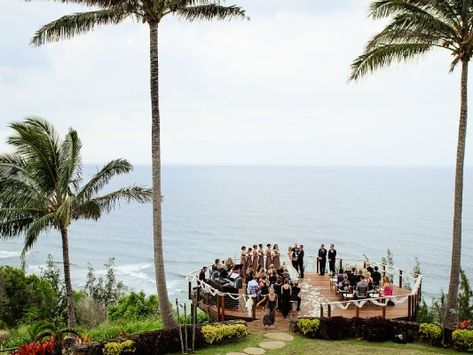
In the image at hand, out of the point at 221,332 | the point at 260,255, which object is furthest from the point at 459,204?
the point at 260,255

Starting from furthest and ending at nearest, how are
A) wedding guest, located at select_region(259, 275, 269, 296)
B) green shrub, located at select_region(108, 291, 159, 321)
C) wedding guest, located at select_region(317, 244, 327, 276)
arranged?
green shrub, located at select_region(108, 291, 159, 321)
wedding guest, located at select_region(317, 244, 327, 276)
wedding guest, located at select_region(259, 275, 269, 296)

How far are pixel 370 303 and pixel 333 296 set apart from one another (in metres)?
2.15

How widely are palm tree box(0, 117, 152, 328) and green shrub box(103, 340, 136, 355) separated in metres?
6.00

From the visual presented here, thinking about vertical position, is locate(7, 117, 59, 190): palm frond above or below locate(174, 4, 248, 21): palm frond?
below

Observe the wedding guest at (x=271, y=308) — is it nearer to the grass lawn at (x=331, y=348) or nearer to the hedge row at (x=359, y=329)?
the hedge row at (x=359, y=329)

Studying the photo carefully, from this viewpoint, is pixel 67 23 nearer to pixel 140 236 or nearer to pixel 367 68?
pixel 367 68

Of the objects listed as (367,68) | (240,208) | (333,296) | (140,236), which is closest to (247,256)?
(333,296)

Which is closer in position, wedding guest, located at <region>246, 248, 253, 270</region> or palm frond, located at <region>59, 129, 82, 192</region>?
palm frond, located at <region>59, 129, 82, 192</region>

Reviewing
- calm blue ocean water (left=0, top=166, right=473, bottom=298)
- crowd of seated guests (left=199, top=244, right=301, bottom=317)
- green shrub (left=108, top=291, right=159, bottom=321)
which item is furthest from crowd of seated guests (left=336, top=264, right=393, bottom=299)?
calm blue ocean water (left=0, top=166, right=473, bottom=298)

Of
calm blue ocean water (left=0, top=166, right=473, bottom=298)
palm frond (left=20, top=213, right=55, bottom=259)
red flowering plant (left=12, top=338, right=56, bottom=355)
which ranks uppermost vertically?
palm frond (left=20, top=213, right=55, bottom=259)

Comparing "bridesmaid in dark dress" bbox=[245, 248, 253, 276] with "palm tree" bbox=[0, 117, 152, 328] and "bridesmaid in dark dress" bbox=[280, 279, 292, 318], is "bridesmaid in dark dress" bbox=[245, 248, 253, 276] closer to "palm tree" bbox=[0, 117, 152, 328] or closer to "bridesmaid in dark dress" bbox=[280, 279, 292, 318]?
"bridesmaid in dark dress" bbox=[280, 279, 292, 318]

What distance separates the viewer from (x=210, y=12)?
689 inches

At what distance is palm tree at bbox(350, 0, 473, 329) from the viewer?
1622cm

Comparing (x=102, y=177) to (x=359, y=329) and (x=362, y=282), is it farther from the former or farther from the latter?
(x=359, y=329)
